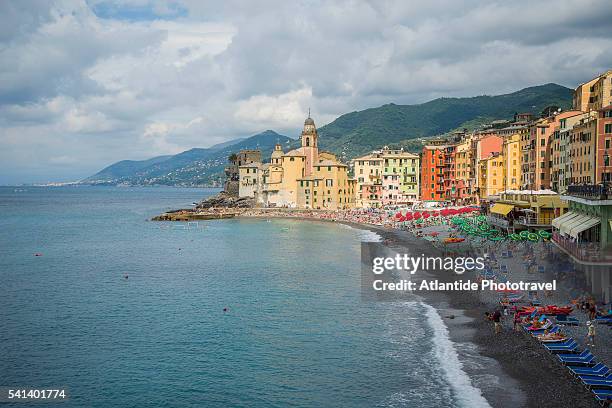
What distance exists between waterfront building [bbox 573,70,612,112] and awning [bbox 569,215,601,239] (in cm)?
3579

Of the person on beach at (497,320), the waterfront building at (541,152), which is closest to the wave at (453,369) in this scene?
the person on beach at (497,320)

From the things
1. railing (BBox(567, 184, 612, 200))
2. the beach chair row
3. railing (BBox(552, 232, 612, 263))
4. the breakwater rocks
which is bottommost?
the beach chair row

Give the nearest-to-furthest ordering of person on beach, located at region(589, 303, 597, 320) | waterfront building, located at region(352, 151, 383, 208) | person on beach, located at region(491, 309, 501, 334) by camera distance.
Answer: person on beach, located at region(589, 303, 597, 320) → person on beach, located at region(491, 309, 501, 334) → waterfront building, located at region(352, 151, 383, 208)

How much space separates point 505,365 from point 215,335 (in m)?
17.6

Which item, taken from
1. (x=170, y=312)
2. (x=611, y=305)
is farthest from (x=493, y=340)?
(x=170, y=312)

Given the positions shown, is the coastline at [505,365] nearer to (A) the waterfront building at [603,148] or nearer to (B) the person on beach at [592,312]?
(B) the person on beach at [592,312]

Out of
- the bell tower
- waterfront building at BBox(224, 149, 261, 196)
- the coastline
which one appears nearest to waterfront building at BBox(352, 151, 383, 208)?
the bell tower

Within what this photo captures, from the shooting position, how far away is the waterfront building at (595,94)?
69000 mm

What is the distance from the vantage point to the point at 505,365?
95.3 feet

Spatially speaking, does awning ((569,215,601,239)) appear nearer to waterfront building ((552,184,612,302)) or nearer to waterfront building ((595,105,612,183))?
waterfront building ((552,184,612,302))

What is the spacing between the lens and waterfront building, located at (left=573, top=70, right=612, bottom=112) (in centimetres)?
6900

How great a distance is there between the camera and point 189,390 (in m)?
28.0

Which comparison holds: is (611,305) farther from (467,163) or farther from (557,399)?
(467,163)

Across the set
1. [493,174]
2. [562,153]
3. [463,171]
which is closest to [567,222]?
[562,153]
